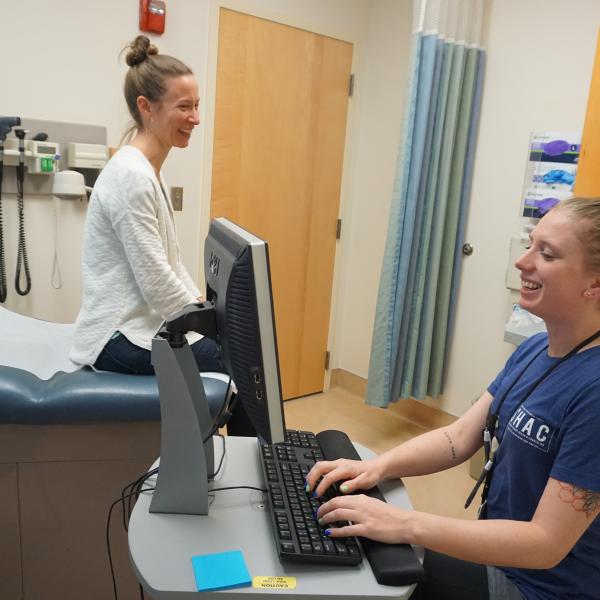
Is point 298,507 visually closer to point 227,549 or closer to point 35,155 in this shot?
point 227,549

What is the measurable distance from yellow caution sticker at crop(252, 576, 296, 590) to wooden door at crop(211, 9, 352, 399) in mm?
2378

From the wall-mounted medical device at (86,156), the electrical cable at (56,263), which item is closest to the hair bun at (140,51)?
the wall-mounted medical device at (86,156)

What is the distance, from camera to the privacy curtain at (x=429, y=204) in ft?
9.15

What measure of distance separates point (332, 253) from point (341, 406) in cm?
90

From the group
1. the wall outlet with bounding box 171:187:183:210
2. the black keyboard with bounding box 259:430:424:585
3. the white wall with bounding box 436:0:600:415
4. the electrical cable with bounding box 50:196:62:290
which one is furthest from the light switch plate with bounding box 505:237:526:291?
the electrical cable with bounding box 50:196:62:290

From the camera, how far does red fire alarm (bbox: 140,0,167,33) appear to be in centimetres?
257

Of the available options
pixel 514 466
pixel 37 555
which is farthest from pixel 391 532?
pixel 37 555

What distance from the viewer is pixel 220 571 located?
0.86 m

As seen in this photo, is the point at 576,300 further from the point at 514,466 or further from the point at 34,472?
the point at 34,472

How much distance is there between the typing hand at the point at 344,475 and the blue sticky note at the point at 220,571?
0.69 ft

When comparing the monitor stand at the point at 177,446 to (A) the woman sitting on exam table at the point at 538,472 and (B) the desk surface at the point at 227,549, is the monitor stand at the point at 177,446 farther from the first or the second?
(A) the woman sitting on exam table at the point at 538,472

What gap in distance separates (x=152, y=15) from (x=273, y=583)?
2422mm

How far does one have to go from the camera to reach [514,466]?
43.4 inches

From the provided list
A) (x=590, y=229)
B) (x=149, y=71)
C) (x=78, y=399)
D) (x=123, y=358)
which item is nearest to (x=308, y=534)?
(x=590, y=229)
